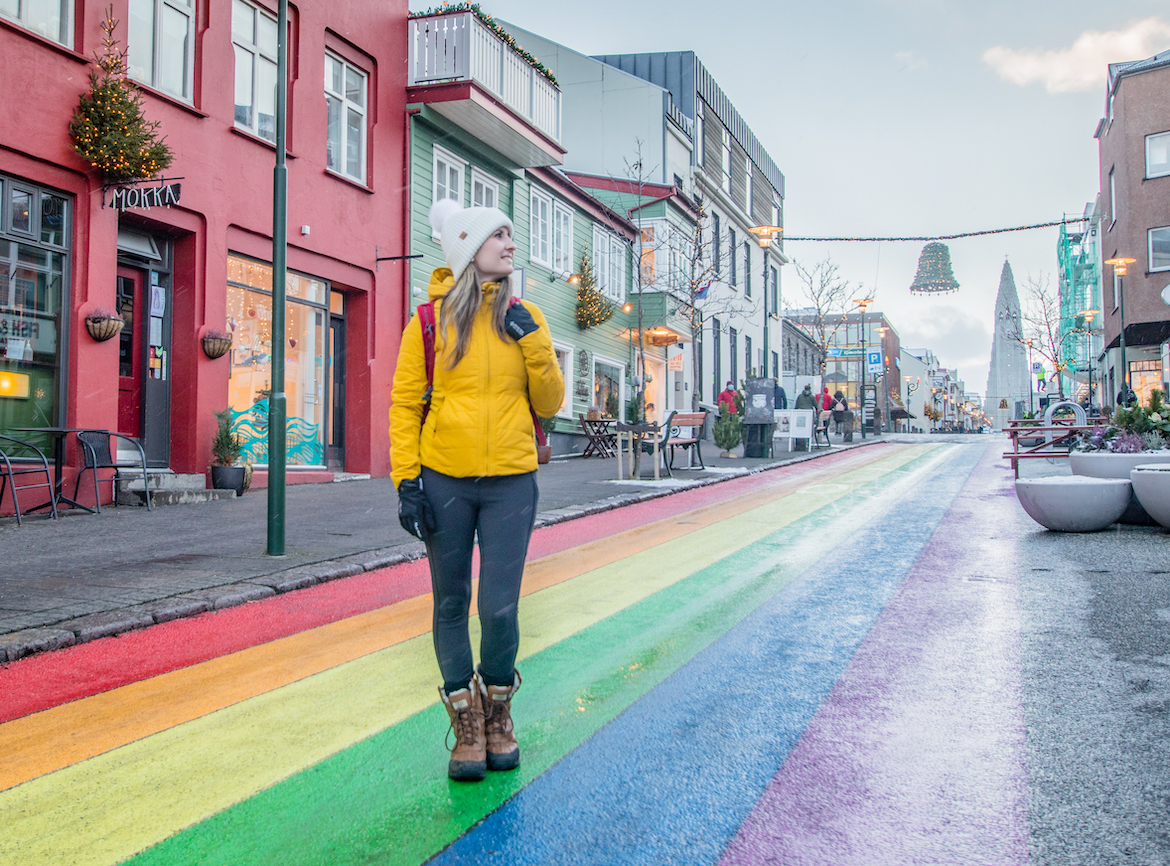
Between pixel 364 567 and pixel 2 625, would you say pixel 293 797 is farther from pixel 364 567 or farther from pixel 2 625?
pixel 364 567

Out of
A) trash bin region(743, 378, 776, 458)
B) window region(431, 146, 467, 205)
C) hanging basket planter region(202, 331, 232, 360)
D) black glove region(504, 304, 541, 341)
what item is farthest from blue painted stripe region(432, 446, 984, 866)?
trash bin region(743, 378, 776, 458)

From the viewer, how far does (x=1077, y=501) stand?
318 inches

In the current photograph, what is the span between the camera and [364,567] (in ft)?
22.5

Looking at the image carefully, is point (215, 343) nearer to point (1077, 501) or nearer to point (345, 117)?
point (345, 117)

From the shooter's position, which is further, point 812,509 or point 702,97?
point 702,97

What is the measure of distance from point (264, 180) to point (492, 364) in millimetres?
11424

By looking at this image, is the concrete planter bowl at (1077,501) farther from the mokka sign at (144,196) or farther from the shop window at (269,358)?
the shop window at (269,358)

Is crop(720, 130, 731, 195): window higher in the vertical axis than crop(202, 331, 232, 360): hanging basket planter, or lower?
higher

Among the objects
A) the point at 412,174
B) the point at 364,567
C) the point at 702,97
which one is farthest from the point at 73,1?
the point at 702,97

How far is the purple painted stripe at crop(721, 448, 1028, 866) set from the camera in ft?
8.19

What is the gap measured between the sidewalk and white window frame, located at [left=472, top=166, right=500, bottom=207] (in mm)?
8449

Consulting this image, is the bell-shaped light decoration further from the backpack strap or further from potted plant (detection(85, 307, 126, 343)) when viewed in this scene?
the backpack strap

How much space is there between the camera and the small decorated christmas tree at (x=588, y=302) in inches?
923

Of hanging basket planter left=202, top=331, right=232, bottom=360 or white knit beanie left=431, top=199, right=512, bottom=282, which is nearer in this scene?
white knit beanie left=431, top=199, right=512, bottom=282
